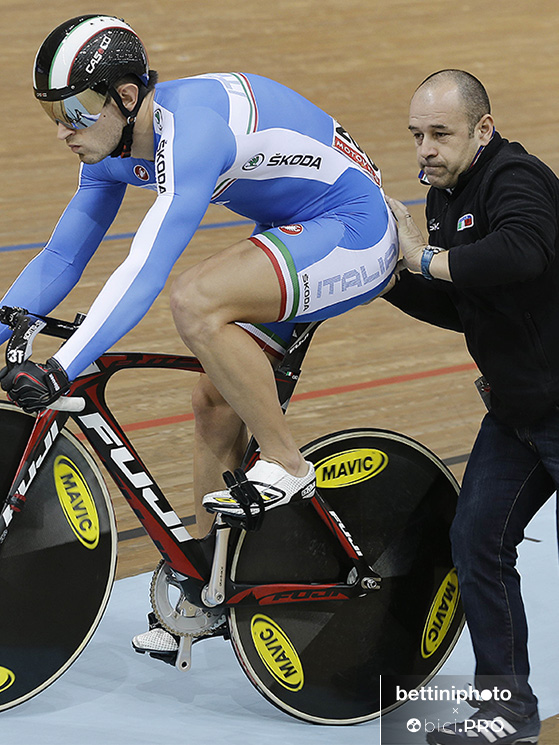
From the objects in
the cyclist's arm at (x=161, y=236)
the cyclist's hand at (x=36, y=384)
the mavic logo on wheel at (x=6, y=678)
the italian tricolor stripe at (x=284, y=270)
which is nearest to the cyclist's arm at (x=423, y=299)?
Result: the italian tricolor stripe at (x=284, y=270)

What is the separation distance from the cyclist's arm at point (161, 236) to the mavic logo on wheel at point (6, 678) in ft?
2.57

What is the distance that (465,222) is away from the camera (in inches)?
95.6

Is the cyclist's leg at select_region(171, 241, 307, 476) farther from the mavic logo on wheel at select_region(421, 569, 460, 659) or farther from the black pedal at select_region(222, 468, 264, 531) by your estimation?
the mavic logo on wheel at select_region(421, 569, 460, 659)

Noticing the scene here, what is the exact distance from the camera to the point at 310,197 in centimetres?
255

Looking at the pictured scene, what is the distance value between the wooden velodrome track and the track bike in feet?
A: 2.79

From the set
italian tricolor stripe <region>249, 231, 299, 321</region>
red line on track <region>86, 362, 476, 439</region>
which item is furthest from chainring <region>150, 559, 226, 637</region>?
red line on track <region>86, 362, 476, 439</region>

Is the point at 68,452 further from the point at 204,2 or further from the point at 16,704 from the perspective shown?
the point at 204,2

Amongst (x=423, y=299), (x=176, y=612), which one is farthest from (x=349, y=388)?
(x=176, y=612)

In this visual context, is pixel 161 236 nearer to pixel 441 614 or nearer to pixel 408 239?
pixel 408 239

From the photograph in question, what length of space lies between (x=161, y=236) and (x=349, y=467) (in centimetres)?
83

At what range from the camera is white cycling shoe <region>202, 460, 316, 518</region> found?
97.6 inches

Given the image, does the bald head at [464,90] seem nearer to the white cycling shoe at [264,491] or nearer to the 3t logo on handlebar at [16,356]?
the white cycling shoe at [264,491]

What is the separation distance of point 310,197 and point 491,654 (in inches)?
42.2

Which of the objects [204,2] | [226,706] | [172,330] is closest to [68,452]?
[226,706]
